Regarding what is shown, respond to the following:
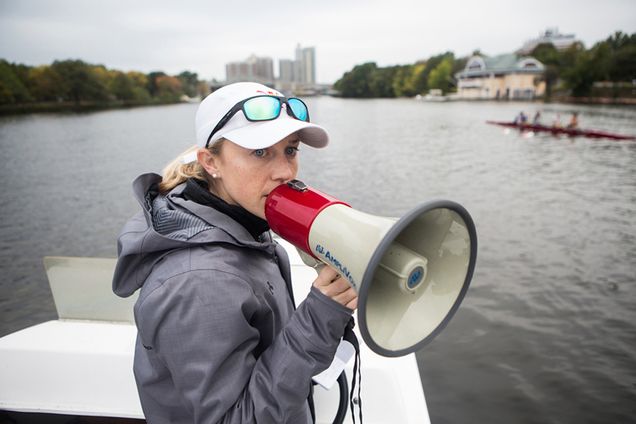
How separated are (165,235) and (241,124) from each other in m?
0.48

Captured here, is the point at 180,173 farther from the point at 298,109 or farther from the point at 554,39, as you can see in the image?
the point at 554,39

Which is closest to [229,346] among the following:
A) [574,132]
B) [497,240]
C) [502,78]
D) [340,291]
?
[340,291]

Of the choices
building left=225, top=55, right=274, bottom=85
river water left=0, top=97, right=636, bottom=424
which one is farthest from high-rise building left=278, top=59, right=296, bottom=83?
river water left=0, top=97, right=636, bottom=424

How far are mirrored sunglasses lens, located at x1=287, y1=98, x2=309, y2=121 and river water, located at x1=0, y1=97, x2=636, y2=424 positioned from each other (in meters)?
5.66

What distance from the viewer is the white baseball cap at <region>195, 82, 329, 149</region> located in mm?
1509

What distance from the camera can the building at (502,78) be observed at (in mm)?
94938

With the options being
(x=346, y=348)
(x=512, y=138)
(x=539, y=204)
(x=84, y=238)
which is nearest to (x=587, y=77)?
(x=512, y=138)

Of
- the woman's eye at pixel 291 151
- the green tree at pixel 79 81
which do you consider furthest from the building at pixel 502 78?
the woman's eye at pixel 291 151

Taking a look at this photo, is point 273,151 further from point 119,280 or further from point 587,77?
point 587,77

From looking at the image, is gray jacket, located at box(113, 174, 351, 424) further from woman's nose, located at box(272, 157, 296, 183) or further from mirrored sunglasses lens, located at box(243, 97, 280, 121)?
mirrored sunglasses lens, located at box(243, 97, 280, 121)

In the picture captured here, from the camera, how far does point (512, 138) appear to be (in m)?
30.8

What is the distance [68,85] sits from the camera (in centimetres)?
7875

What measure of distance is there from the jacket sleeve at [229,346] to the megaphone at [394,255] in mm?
157

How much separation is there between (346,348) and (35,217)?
60.4 feet
